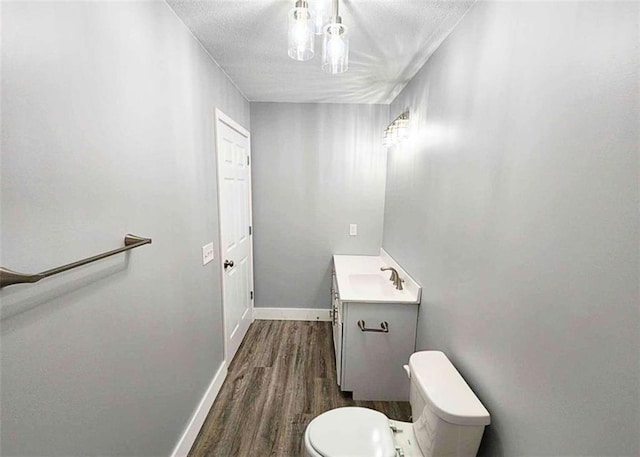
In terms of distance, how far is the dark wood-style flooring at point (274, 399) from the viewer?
1.76m

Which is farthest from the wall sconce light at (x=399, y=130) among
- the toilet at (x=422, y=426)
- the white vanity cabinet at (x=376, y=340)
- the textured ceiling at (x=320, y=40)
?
the toilet at (x=422, y=426)

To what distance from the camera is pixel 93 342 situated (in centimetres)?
96

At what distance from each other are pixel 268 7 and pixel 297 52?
12.5 inches

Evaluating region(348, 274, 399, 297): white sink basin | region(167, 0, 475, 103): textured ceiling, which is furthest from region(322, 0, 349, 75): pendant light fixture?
region(348, 274, 399, 297): white sink basin

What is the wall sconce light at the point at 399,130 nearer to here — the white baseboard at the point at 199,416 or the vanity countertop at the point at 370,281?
the vanity countertop at the point at 370,281

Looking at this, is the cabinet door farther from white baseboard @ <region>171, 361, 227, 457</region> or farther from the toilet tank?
white baseboard @ <region>171, 361, 227, 457</region>

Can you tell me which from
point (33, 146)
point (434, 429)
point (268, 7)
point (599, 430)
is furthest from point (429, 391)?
point (268, 7)

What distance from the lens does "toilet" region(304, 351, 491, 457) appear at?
1.06 meters

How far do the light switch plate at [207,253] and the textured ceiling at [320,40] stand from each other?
1.31m

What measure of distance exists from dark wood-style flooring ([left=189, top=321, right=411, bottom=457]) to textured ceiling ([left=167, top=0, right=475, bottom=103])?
2.46 meters

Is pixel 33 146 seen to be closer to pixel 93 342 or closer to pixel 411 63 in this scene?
pixel 93 342

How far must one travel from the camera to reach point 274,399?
2.13 metres

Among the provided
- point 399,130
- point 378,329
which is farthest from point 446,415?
point 399,130

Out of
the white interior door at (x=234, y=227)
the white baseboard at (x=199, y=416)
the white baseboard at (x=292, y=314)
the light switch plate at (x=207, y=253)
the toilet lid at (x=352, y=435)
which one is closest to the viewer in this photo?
the toilet lid at (x=352, y=435)
